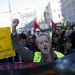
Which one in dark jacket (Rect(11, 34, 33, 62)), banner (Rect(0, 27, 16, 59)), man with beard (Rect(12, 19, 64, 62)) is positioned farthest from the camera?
banner (Rect(0, 27, 16, 59))

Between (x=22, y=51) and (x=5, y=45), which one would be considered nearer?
(x=22, y=51)

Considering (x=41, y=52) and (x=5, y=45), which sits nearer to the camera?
(x=41, y=52)

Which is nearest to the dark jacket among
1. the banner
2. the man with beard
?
the man with beard

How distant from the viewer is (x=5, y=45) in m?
5.67

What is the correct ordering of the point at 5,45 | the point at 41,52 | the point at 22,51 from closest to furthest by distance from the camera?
the point at 41,52
the point at 22,51
the point at 5,45

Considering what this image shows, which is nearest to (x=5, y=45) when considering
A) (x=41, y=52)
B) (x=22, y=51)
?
(x=22, y=51)

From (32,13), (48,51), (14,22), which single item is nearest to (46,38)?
(48,51)

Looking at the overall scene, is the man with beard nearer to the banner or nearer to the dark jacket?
the dark jacket

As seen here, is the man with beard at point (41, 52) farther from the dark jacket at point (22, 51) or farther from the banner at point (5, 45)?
the banner at point (5, 45)

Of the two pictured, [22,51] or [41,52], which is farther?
[22,51]

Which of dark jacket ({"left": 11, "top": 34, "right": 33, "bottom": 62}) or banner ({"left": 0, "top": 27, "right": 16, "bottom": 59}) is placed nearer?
dark jacket ({"left": 11, "top": 34, "right": 33, "bottom": 62})

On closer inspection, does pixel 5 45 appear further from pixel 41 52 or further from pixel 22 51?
pixel 41 52

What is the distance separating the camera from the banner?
221 inches

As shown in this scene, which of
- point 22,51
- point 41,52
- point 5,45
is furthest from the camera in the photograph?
point 5,45
